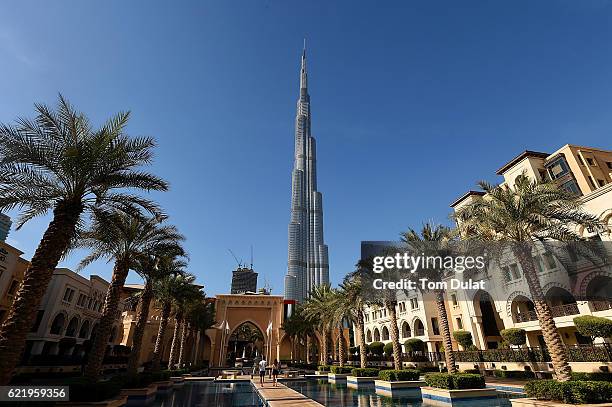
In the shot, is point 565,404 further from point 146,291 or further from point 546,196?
point 146,291

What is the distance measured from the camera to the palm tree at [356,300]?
29891 millimetres

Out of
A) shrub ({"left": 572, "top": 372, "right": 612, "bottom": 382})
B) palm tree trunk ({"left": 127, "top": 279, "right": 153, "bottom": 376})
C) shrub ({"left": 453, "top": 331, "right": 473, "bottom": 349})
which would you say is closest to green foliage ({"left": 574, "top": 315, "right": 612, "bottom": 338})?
shrub ({"left": 572, "top": 372, "right": 612, "bottom": 382})

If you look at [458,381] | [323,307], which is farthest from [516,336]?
[323,307]

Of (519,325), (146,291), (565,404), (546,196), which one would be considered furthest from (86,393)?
(519,325)

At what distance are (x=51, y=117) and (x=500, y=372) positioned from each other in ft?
117

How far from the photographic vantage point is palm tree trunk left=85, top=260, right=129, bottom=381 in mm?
15945

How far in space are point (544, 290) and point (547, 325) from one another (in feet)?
53.0

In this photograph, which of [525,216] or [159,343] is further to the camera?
[159,343]

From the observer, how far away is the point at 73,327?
3531 centimetres

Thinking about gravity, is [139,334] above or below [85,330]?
below

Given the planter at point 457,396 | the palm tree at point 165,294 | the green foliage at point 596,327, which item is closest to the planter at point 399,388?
the planter at point 457,396

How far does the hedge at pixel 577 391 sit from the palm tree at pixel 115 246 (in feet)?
58.5

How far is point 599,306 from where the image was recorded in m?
23.5

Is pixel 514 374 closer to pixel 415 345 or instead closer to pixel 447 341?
pixel 447 341
